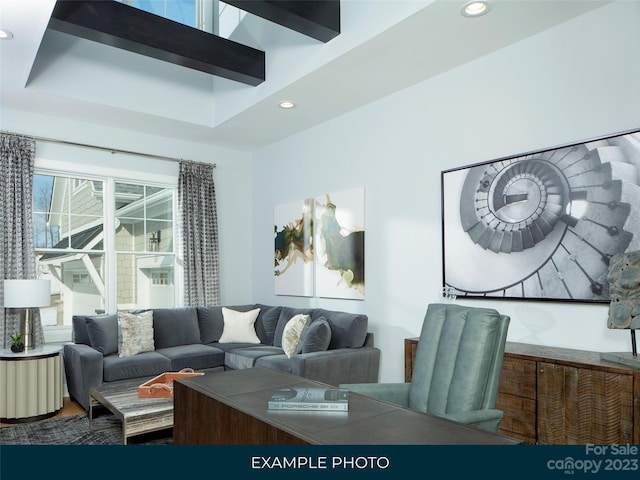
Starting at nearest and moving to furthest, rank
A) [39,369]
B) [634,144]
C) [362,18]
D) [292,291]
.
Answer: [634,144]
[362,18]
[39,369]
[292,291]

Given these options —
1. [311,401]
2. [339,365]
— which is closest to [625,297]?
[311,401]

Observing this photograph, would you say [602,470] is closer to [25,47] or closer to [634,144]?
[634,144]

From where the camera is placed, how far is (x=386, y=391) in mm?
2506

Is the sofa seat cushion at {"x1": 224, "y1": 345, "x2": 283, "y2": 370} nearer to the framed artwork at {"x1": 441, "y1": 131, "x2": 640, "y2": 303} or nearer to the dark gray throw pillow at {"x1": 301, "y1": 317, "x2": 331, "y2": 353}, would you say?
the dark gray throw pillow at {"x1": 301, "y1": 317, "x2": 331, "y2": 353}

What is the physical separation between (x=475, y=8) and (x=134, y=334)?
3.83 metres

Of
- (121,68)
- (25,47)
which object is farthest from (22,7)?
(121,68)

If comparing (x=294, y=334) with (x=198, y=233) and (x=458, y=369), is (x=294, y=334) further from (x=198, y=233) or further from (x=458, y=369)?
(x=458, y=369)

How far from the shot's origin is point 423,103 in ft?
13.7

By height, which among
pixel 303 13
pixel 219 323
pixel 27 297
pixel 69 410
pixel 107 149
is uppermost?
pixel 303 13

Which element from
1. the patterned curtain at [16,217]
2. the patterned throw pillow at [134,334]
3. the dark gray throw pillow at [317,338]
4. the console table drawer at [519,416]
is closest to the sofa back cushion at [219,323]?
the patterned throw pillow at [134,334]

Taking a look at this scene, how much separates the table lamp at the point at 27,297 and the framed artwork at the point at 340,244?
2.52 meters

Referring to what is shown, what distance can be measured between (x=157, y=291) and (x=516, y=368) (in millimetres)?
4100

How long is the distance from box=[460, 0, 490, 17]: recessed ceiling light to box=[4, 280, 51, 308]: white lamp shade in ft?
12.7

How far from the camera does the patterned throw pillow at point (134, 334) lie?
4555mm
